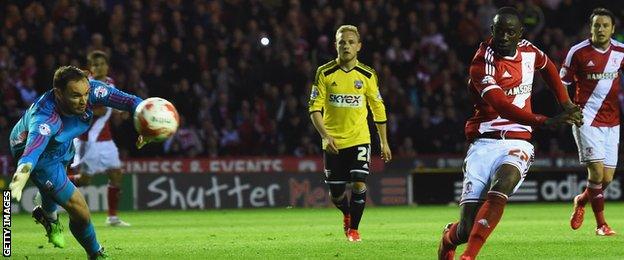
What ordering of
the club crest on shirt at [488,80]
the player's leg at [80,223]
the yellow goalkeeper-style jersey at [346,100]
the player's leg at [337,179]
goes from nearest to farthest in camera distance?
the club crest on shirt at [488,80]
the player's leg at [80,223]
the yellow goalkeeper-style jersey at [346,100]
the player's leg at [337,179]

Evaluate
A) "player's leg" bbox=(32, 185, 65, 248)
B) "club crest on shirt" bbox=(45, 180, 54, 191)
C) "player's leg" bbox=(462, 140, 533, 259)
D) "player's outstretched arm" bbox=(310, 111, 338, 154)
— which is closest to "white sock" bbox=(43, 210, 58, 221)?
"player's leg" bbox=(32, 185, 65, 248)

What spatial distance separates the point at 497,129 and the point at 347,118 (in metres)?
3.86

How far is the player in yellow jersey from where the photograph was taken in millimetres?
12086

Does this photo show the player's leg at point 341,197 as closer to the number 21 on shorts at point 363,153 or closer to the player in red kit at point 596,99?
the number 21 on shorts at point 363,153

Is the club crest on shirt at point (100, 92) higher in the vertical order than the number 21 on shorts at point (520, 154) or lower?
higher

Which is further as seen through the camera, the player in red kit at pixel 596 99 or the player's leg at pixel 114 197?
the player's leg at pixel 114 197

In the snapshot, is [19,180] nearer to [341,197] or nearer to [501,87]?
[501,87]

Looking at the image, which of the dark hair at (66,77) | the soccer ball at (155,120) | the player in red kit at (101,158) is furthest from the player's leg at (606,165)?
the player in red kit at (101,158)

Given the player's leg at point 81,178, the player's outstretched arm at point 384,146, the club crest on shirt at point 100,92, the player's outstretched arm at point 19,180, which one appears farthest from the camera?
the player's leg at point 81,178

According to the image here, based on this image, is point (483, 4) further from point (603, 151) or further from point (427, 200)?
point (603, 151)

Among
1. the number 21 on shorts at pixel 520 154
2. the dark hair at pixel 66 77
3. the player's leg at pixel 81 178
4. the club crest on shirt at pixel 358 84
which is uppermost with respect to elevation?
the club crest on shirt at pixel 358 84

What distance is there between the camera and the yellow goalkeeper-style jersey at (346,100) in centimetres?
1217

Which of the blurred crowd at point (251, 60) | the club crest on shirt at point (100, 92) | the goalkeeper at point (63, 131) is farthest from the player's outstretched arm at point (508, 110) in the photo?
the blurred crowd at point (251, 60)

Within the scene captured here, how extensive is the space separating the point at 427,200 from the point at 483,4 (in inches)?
224
